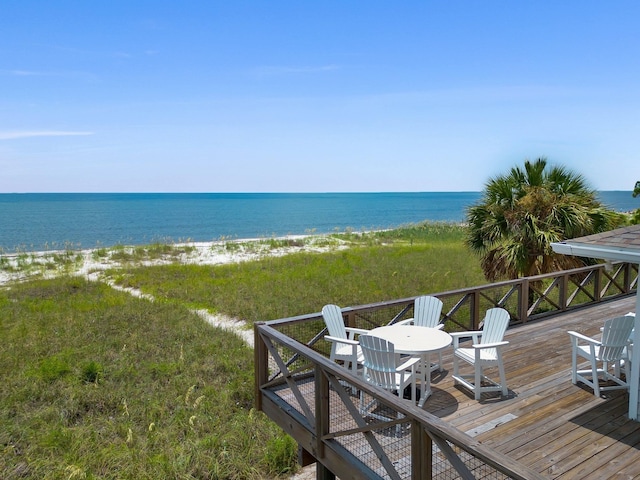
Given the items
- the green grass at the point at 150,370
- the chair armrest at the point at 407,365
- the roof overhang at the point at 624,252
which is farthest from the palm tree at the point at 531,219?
the chair armrest at the point at 407,365

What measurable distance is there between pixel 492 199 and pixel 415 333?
22.2ft

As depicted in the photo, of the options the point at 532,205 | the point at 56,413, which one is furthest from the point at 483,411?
the point at 532,205

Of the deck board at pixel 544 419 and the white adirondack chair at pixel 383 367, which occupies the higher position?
the white adirondack chair at pixel 383 367

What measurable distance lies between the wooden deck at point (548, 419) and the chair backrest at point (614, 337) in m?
0.44

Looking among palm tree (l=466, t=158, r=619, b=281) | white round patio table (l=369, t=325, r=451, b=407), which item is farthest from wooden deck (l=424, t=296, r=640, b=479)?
palm tree (l=466, t=158, r=619, b=281)

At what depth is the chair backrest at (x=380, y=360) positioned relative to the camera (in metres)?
4.33

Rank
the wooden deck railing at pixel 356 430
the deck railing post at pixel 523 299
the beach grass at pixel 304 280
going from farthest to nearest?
the beach grass at pixel 304 280 → the deck railing post at pixel 523 299 → the wooden deck railing at pixel 356 430

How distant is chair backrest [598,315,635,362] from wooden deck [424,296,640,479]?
17.2 inches

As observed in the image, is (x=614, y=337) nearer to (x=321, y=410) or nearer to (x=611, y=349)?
(x=611, y=349)

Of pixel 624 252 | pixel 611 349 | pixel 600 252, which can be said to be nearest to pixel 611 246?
pixel 600 252

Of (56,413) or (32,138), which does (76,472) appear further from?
(32,138)

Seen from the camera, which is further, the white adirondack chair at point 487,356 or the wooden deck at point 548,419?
the white adirondack chair at point 487,356

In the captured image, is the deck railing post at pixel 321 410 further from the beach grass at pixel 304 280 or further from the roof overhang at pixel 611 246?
the beach grass at pixel 304 280

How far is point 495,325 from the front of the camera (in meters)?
5.23
